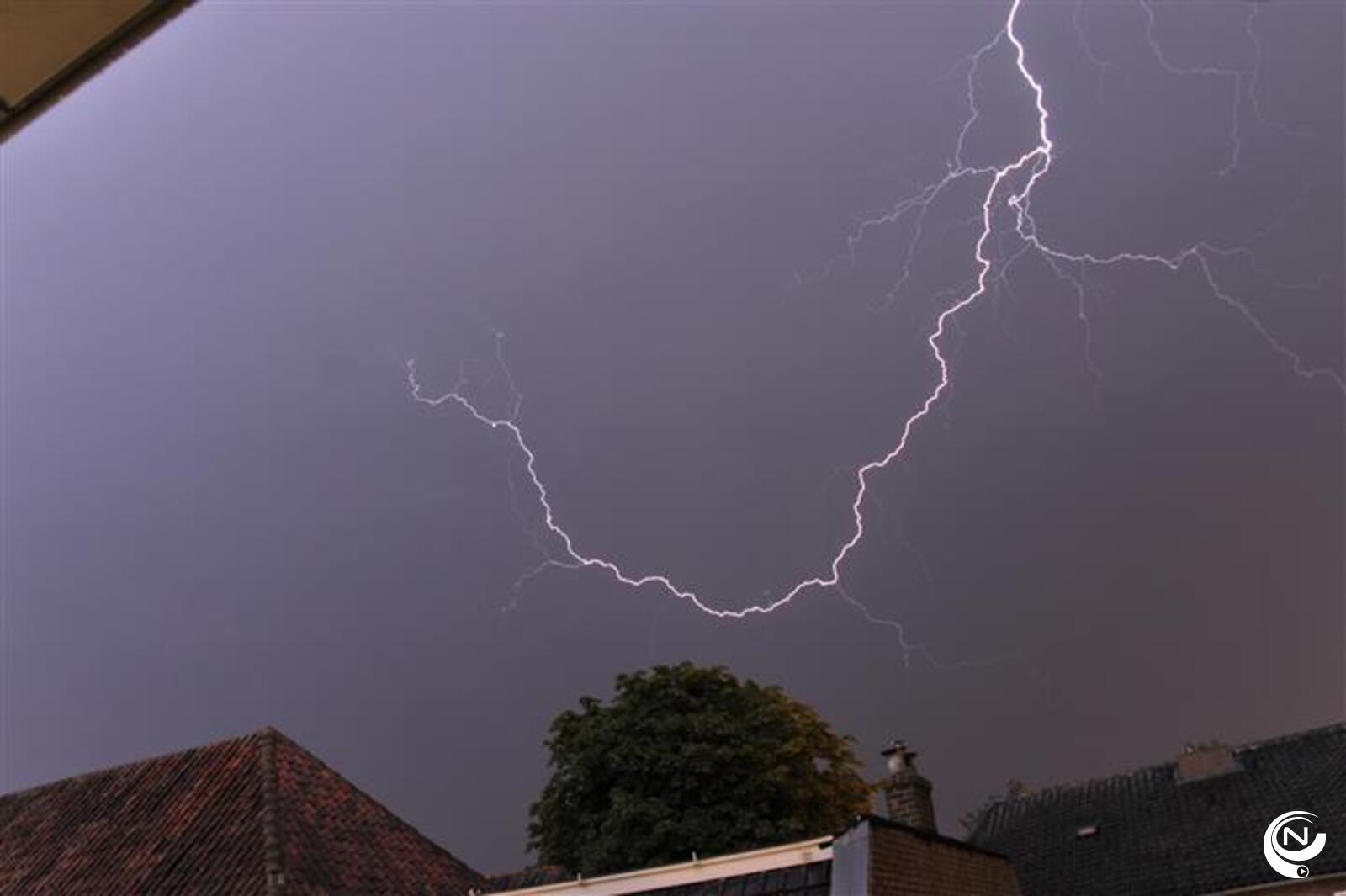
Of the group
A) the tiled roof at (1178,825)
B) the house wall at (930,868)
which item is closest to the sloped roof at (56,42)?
the house wall at (930,868)

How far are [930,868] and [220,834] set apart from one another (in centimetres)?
891

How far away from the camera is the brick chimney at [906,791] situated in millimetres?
15836

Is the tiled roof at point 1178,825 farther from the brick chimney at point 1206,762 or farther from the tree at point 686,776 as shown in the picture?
the tree at point 686,776

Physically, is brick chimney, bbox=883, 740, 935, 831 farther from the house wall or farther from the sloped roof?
the sloped roof

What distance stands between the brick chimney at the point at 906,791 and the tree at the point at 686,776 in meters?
2.60

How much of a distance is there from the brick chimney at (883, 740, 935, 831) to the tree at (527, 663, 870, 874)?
8.52ft

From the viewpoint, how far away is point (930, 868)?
32.6ft

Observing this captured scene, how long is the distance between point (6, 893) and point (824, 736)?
44.0 feet

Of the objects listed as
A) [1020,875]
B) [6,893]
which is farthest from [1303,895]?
[6,893]

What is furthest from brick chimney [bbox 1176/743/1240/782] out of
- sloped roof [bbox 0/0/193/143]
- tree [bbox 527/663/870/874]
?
sloped roof [bbox 0/0/193/143]

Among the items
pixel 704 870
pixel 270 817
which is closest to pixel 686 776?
pixel 270 817

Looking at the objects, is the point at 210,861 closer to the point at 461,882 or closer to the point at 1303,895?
the point at 461,882

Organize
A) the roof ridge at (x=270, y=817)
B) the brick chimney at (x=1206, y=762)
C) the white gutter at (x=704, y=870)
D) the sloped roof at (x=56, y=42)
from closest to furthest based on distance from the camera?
the sloped roof at (x=56, y=42) → the white gutter at (x=704, y=870) → the roof ridge at (x=270, y=817) → the brick chimney at (x=1206, y=762)

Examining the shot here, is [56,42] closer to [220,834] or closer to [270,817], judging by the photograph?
[270,817]
